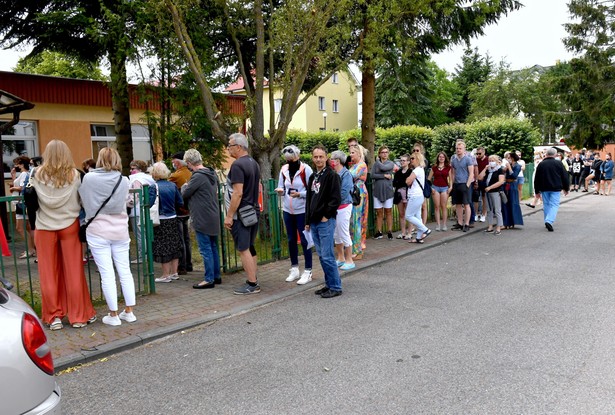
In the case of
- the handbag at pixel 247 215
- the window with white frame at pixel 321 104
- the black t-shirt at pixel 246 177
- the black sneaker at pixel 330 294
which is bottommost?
the black sneaker at pixel 330 294

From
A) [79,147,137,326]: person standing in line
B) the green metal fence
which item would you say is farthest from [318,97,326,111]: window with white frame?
[79,147,137,326]: person standing in line

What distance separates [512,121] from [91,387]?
24.5 m

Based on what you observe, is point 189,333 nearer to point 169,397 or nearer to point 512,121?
point 169,397

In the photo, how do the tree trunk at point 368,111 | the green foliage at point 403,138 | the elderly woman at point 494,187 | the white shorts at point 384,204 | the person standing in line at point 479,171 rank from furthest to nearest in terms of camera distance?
1. the green foliage at point 403,138
2. the tree trunk at point 368,111
3. the person standing in line at point 479,171
4. the elderly woman at point 494,187
5. the white shorts at point 384,204

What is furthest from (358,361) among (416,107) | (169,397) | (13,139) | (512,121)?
(416,107)

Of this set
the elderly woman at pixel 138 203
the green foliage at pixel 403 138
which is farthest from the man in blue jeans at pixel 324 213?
the green foliage at pixel 403 138

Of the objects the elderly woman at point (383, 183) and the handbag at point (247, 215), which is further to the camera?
the elderly woman at point (383, 183)

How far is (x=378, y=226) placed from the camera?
1146 cm

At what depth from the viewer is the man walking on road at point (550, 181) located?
12055 millimetres

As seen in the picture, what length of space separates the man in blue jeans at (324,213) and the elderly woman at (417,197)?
3995 millimetres

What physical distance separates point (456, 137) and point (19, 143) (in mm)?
21538

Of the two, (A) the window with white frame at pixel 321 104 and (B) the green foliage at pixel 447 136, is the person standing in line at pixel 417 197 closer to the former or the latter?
(B) the green foliage at pixel 447 136

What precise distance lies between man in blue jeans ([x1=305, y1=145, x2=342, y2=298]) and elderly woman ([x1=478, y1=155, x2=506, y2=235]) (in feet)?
20.7

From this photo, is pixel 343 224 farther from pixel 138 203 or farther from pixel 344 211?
pixel 138 203
